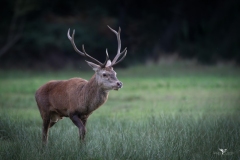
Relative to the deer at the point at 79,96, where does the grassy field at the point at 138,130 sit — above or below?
below

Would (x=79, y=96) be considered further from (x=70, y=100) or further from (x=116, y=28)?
(x=116, y=28)

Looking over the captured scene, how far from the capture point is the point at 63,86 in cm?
902

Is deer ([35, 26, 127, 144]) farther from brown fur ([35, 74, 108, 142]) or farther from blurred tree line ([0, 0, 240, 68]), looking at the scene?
blurred tree line ([0, 0, 240, 68])

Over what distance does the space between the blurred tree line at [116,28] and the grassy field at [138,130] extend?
902 centimetres

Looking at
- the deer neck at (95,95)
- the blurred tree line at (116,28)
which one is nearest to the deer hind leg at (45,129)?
the deer neck at (95,95)

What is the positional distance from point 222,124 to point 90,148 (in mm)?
2677

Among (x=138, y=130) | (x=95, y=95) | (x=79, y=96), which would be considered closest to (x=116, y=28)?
(x=138, y=130)

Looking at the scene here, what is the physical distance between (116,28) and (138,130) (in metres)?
16.4

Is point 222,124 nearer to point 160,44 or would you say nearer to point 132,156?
point 132,156

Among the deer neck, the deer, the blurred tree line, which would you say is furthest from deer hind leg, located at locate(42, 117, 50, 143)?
the blurred tree line

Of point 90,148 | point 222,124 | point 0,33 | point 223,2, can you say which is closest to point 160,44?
point 223,2

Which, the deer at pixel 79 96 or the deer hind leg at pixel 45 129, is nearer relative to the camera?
the deer at pixel 79 96

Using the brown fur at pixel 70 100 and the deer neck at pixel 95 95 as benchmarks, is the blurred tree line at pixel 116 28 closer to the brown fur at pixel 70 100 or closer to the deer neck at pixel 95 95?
the brown fur at pixel 70 100

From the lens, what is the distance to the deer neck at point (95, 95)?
27.9ft
